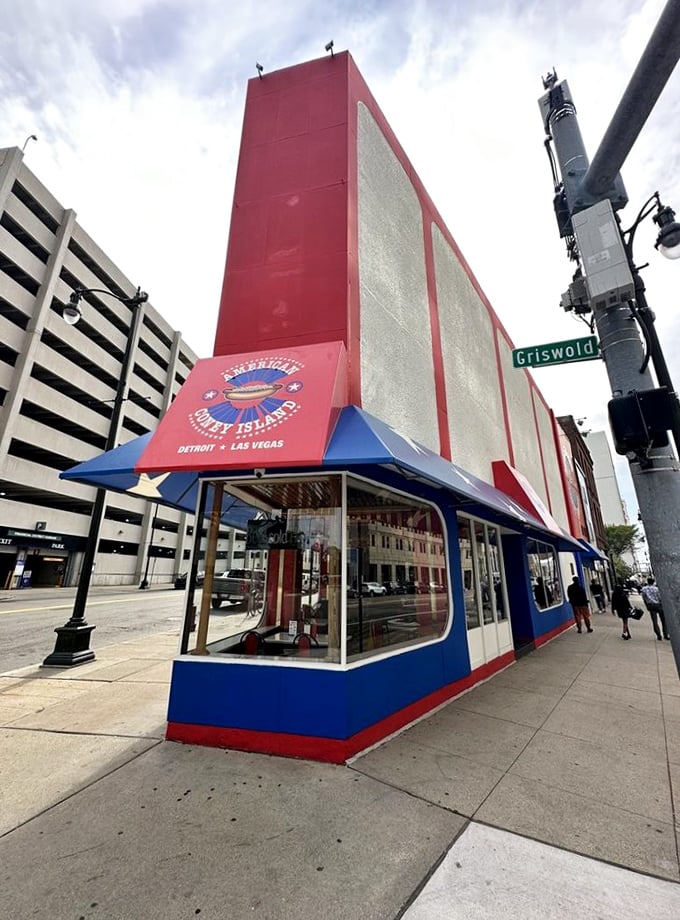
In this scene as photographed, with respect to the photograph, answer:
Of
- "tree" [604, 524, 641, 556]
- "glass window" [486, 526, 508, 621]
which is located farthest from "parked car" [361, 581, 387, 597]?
"tree" [604, 524, 641, 556]

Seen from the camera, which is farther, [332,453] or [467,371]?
[467,371]

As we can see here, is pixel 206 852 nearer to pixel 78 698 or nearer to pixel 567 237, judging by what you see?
pixel 78 698

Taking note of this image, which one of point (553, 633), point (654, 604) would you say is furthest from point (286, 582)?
point (654, 604)

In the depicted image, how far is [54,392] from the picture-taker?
32.2m

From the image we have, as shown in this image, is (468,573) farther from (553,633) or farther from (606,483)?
(606,483)

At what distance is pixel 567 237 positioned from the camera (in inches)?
206

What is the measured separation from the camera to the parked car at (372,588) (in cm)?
519

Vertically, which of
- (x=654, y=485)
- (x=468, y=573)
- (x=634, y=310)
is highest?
(x=634, y=310)

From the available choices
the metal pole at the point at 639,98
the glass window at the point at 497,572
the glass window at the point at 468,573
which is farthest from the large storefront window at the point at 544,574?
the metal pole at the point at 639,98

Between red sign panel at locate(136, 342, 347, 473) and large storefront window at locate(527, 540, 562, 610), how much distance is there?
9511mm

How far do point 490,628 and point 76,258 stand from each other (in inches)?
1650

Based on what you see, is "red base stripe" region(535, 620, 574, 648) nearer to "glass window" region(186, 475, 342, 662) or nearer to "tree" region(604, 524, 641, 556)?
"glass window" region(186, 475, 342, 662)

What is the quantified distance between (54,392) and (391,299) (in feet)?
111

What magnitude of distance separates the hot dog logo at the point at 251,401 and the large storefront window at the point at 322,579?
0.94 metres
